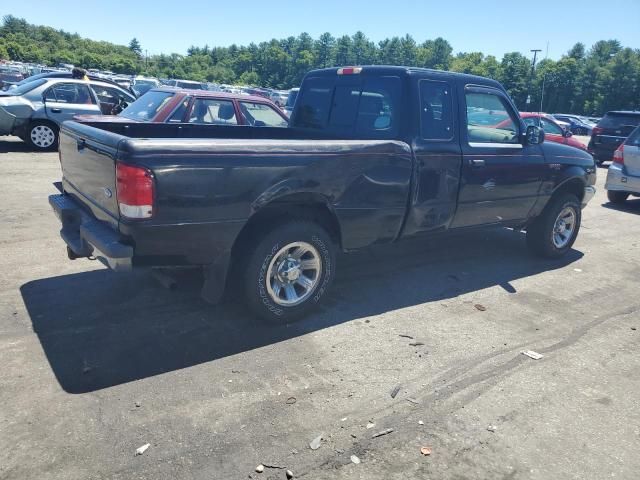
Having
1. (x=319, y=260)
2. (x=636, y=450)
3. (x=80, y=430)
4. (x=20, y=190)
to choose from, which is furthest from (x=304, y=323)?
(x=20, y=190)

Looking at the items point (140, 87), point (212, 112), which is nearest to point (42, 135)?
point (212, 112)

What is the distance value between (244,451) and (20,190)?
7.47 meters

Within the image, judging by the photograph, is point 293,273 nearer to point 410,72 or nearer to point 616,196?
point 410,72

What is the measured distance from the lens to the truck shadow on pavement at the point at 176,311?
370cm

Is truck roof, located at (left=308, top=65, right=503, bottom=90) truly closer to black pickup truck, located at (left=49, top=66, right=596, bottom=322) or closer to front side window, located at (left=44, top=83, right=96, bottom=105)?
black pickup truck, located at (left=49, top=66, right=596, bottom=322)

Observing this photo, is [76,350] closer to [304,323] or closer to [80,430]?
[80,430]

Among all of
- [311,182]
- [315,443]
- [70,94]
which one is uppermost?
[70,94]

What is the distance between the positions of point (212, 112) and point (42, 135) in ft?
19.8

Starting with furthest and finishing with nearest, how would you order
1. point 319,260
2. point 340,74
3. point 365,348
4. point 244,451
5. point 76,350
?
point 340,74 → point 319,260 → point 365,348 → point 76,350 → point 244,451

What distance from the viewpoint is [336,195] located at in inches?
171

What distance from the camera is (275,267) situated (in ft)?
14.0

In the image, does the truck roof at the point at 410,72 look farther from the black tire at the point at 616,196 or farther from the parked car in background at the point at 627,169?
the black tire at the point at 616,196

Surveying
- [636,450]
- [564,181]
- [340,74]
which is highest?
[340,74]

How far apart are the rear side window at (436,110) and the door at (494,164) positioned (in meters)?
0.19
